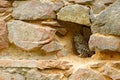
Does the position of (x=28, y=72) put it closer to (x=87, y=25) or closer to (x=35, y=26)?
(x=35, y=26)

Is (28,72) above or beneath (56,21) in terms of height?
beneath

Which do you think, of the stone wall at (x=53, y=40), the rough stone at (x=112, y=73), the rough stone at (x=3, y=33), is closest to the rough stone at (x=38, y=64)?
the stone wall at (x=53, y=40)

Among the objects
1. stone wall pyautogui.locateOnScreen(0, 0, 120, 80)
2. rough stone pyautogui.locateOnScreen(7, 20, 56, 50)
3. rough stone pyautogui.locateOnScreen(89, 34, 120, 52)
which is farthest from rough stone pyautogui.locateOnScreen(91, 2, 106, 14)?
rough stone pyautogui.locateOnScreen(7, 20, 56, 50)

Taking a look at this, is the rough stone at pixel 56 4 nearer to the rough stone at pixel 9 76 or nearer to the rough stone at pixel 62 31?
the rough stone at pixel 62 31

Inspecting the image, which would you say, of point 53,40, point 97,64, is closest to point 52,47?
point 53,40

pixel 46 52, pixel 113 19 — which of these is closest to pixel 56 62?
pixel 46 52

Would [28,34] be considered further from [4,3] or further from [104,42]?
[104,42]

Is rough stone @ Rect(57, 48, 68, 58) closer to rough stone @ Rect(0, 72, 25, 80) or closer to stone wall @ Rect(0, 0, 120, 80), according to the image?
stone wall @ Rect(0, 0, 120, 80)
